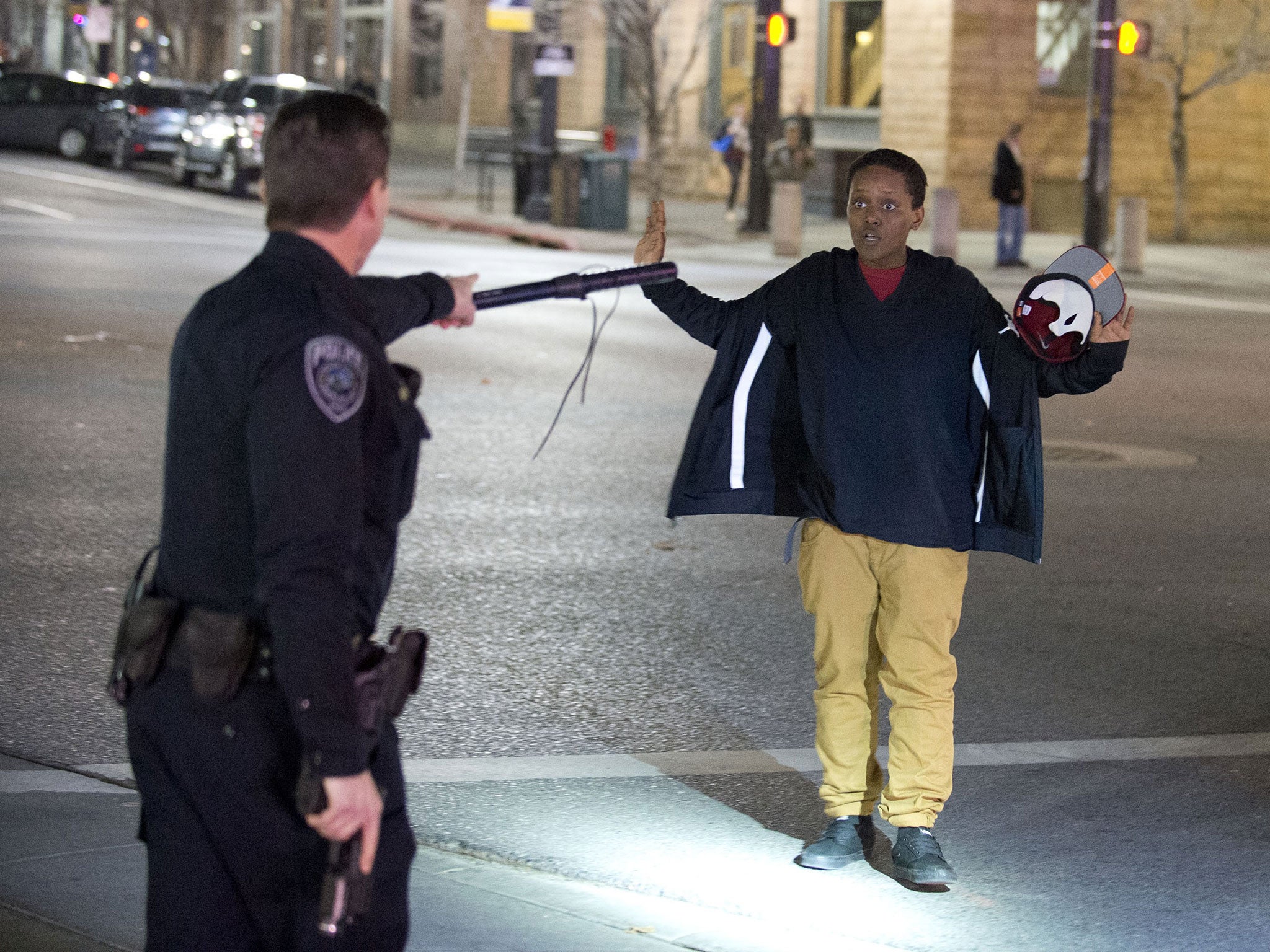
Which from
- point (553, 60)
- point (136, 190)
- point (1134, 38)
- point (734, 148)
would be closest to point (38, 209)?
point (136, 190)

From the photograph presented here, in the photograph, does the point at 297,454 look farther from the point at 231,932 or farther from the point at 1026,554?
the point at 1026,554

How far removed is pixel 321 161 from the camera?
106 inches

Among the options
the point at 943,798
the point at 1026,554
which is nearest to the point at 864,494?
the point at 1026,554

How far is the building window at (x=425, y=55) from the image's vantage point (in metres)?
54.5

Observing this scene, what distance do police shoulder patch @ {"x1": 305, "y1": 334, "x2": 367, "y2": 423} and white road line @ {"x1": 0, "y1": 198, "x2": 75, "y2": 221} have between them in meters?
24.6

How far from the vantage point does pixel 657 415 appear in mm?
12172

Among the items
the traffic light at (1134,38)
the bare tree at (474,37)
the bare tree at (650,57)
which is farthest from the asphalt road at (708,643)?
the bare tree at (474,37)

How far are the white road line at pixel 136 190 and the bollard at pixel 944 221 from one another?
10.0 meters

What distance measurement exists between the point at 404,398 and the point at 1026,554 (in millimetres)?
2306

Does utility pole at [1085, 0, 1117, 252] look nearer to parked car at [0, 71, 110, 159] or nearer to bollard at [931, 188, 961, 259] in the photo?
bollard at [931, 188, 961, 259]

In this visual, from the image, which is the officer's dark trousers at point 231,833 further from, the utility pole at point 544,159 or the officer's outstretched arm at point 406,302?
the utility pole at point 544,159

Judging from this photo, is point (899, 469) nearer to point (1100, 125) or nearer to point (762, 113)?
point (1100, 125)

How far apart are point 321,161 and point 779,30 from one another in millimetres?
25333

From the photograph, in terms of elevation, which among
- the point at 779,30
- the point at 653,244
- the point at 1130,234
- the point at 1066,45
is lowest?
the point at 653,244
